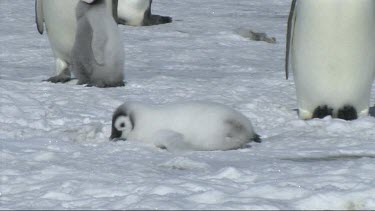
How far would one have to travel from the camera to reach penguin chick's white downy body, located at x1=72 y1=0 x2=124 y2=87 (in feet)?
23.0

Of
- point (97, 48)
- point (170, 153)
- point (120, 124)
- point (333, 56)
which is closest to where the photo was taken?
point (170, 153)

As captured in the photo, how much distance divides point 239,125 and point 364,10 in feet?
4.42

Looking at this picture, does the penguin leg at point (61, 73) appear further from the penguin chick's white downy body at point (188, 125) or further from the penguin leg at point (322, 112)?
the penguin chick's white downy body at point (188, 125)

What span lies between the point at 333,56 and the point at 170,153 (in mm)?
1658

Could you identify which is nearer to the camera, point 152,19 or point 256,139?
point 256,139

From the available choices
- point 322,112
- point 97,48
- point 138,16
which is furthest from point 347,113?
point 138,16

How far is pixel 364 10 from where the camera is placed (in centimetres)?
604

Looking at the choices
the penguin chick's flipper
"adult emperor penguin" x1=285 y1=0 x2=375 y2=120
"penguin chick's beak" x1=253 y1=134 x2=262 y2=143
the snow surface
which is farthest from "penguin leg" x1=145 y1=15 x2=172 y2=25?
the penguin chick's flipper

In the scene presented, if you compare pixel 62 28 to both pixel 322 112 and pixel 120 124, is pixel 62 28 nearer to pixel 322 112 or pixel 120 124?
pixel 322 112

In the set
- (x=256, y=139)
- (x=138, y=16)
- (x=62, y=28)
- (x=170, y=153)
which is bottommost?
(x=138, y=16)

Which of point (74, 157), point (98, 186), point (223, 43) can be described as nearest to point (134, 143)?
point (74, 157)

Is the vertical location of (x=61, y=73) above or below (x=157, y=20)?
above

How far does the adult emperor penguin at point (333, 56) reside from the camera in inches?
238

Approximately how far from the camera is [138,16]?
467 inches
